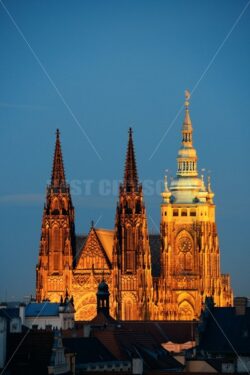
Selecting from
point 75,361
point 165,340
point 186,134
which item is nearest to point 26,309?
point 165,340

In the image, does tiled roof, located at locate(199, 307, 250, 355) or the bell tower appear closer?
tiled roof, located at locate(199, 307, 250, 355)

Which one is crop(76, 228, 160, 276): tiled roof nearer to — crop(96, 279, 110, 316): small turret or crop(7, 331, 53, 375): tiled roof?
crop(96, 279, 110, 316): small turret

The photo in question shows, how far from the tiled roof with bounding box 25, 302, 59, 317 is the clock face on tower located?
25.1m

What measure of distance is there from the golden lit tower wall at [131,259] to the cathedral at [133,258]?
0.08 metres

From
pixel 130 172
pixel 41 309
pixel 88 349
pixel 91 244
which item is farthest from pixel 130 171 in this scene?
pixel 88 349

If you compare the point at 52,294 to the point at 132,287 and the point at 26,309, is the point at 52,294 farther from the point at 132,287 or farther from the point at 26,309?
the point at 26,309

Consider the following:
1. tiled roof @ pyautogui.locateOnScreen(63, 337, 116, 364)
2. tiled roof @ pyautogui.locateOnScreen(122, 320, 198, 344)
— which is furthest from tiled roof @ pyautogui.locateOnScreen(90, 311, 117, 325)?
tiled roof @ pyautogui.locateOnScreen(63, 337, 116, 364)

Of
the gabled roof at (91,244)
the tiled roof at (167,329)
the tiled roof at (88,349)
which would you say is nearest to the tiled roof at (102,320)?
the tiled roof at (167,329)

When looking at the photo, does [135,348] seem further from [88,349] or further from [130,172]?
[130,172]

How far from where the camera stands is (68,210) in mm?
184500

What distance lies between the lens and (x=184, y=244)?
620ft

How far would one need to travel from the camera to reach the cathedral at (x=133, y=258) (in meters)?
183

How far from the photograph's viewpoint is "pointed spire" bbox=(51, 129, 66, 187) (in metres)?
185

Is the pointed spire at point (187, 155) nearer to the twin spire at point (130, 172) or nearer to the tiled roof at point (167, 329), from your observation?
the twin spire at point (130, 172)
